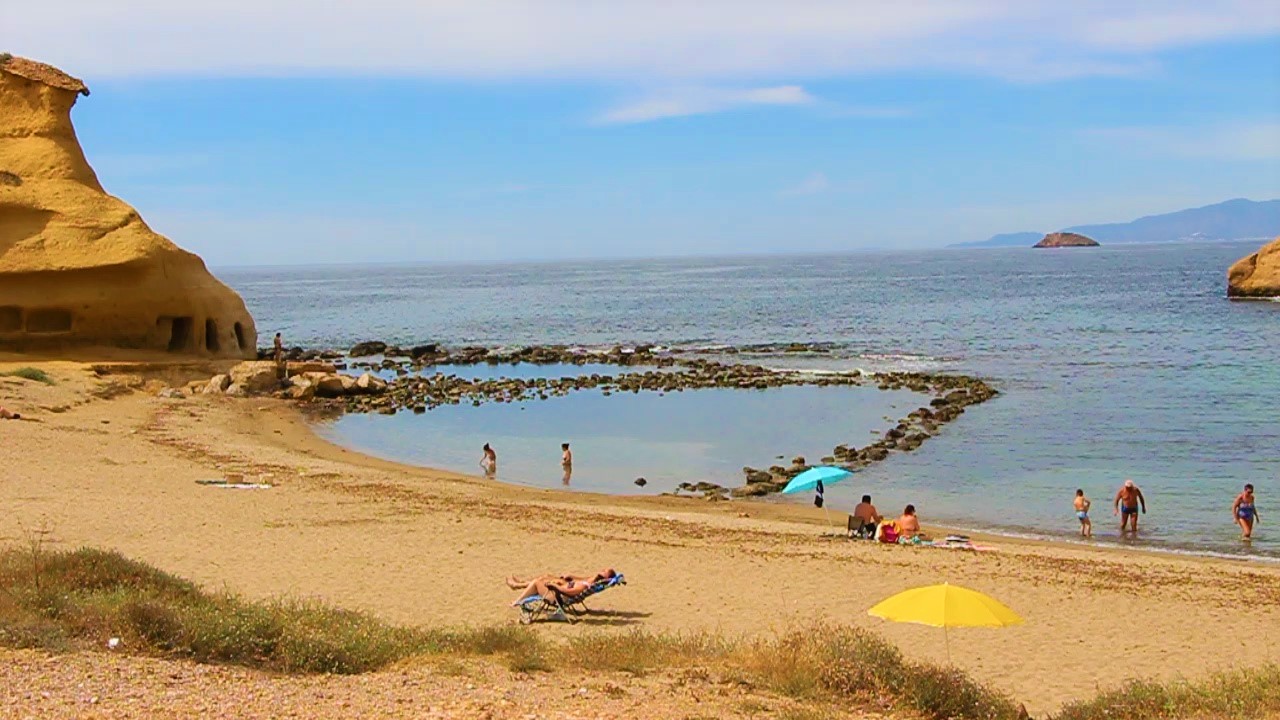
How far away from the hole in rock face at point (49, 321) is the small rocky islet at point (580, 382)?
4.44 meters

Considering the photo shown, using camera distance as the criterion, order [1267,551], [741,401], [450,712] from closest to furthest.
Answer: [450,712] < [1267,551] < [741,401]

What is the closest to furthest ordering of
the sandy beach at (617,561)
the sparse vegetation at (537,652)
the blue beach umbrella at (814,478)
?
the sparse vegetation at (537,652) → the sandy beach at (617,561) → the blue beach umbrella at (814,478)

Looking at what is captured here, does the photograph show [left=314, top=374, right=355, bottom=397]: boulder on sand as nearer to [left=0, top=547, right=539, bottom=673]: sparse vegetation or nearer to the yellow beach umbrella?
[left=0, top=547, right=539, bottom=673]: sparse vegetation

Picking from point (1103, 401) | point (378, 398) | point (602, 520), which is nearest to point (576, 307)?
point (378, 398)

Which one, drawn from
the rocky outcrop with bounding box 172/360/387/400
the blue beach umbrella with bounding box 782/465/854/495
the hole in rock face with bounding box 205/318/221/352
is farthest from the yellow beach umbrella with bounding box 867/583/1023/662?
the hole in rock face with bounding box 205/318/221/352

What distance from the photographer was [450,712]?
8.77 metres

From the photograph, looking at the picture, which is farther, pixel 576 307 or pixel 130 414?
pixel 576 307

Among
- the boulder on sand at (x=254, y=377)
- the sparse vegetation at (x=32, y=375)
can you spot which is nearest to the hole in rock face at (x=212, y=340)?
the boulder on sand at (x=254, y=377)

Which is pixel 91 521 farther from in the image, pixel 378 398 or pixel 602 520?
pixel 378 398

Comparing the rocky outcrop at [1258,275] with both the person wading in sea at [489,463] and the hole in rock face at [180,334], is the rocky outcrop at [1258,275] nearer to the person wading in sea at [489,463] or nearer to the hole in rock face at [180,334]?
the person wading in sea at [489,463]

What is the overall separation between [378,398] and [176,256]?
8448mm

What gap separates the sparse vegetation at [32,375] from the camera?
33400 mm

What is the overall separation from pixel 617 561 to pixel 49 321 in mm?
28486

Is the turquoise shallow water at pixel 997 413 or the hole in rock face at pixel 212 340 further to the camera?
the hole in rock face at pixel 212 340
